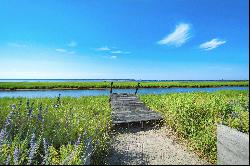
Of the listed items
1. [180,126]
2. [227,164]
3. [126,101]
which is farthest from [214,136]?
[126,101]

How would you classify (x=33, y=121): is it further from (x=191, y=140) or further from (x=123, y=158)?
(x=191, y=140)

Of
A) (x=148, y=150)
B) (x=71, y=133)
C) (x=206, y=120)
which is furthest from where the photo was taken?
(x=206, y=120)

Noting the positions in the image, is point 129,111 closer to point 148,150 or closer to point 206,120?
point 206,120

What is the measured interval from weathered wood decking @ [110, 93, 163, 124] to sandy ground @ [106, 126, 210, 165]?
1.13m

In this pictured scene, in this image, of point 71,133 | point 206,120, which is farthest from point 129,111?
point 71,133

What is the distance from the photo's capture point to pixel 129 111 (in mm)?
14656

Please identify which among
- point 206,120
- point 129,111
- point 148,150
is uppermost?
point 206,120

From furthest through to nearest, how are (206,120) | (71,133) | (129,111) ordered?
(129,111)
(206,120)
(71,133)

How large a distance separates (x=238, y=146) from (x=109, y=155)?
3882mm

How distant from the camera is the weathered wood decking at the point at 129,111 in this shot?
13328mm

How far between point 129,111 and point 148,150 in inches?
212

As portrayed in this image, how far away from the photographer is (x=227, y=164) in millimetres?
6676

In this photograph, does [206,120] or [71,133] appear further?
[206,120]

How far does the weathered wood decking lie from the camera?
13.3 meters
